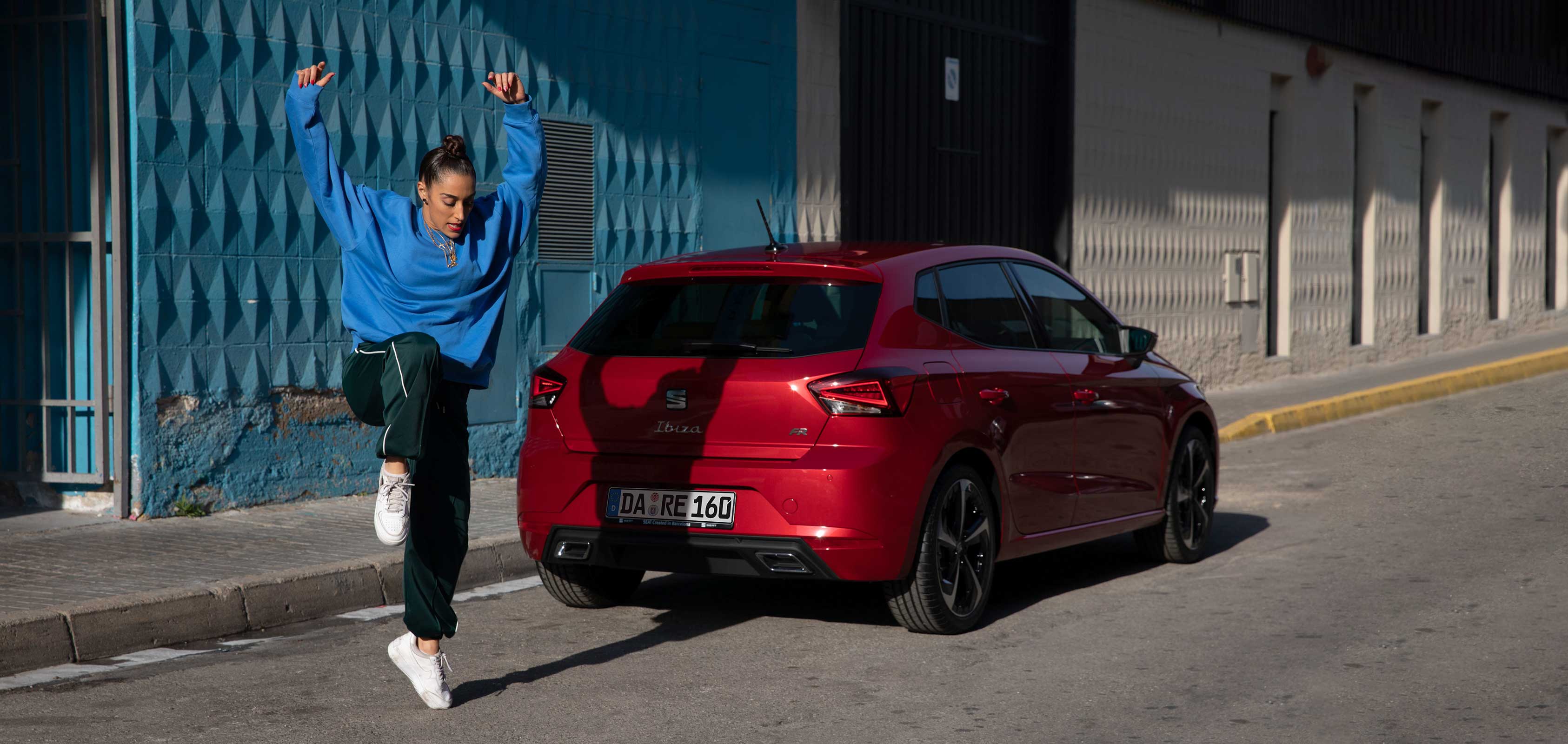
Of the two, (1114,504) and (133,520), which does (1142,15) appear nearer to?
(1114,504)

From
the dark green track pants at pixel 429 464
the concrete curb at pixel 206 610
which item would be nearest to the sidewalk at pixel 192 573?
the concrete curb at pixel 206 610

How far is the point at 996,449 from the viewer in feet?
21.2

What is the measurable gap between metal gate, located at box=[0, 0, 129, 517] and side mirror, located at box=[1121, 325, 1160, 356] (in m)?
5.20

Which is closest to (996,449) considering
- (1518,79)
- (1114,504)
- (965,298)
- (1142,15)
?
(965,298)

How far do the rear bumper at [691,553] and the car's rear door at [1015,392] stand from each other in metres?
0.96

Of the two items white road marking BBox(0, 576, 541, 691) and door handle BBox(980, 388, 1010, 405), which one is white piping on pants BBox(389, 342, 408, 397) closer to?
white road marking BBox(0, 576, 541, 691)

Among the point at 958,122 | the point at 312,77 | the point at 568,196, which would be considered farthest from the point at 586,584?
the point at 958,122

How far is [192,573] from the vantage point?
6934mm

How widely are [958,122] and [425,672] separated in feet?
36.3

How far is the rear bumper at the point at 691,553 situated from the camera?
19.2 feet

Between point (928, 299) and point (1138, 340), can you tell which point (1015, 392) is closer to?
point (928, 299)

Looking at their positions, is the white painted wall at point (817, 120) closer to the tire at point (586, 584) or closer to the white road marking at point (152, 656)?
the tire at point (586, 584)

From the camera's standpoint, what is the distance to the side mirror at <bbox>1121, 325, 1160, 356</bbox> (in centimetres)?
762

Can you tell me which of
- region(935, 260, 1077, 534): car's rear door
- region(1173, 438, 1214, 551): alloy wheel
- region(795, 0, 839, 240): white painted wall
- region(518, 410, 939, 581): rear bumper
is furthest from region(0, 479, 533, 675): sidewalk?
region(795, 0, 839, 240): white painted wall
